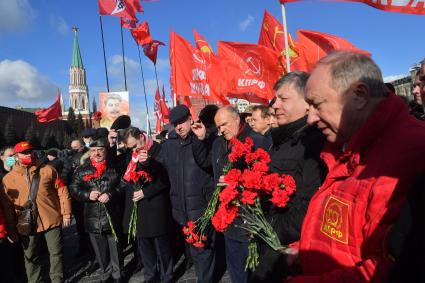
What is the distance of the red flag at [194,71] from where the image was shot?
333 inches

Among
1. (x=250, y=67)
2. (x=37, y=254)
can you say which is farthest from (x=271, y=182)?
(x=250, y=67)

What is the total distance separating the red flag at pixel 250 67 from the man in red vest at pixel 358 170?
6564mm

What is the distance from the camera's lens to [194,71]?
345 inches

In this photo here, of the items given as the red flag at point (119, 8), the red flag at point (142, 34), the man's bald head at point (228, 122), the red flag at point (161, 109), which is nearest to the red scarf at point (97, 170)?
the man's bald head at point (228, 122)

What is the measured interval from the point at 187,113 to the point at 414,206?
3964 millimetres

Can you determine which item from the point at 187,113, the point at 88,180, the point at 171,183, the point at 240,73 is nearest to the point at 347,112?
the point at 187,113

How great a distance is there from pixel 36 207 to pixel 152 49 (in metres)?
9.23

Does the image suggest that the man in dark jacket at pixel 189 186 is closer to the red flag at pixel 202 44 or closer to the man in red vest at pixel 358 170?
the man in red vest at pixel 358 170

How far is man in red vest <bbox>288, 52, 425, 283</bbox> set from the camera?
1239 millimetres

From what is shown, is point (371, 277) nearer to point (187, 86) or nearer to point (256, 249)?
point (256, 249)

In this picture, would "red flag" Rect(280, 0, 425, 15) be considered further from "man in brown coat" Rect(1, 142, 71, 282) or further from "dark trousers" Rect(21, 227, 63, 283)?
"dark trousers" Rect(21, 227, 63, 283)

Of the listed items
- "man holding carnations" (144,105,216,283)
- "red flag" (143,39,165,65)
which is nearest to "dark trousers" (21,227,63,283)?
"man holding carnations" (144,105,216,283)

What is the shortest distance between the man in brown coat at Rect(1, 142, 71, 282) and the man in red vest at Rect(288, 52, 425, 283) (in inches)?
170

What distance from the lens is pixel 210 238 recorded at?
483 centimetres
